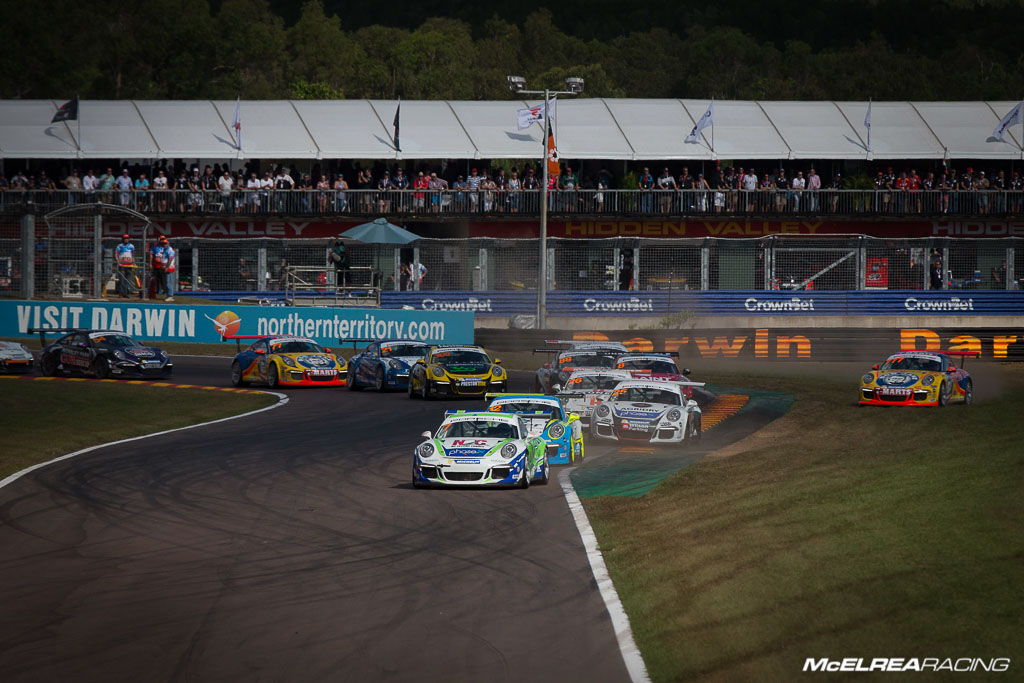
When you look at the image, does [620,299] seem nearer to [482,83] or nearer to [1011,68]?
[482,83]

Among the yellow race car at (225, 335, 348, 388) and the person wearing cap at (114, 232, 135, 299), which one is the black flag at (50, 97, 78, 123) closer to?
the person wearing cap at (114, 232, 135, 299)

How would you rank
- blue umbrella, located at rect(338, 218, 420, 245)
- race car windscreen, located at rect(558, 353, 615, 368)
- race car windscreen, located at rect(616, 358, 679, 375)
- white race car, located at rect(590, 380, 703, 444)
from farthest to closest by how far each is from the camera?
blue umbrella, located at rect(338, 218, 420, 245) < race car windscreen, located at rect(558, 353, 615, 368) < race car windscreen, located at rect(616, 358, 679, 375) < white race car, located at rect(590, 380, 703, 444)

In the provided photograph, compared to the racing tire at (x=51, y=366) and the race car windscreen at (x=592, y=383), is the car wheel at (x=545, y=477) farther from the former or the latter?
the racing tire at (x=51, y=366)

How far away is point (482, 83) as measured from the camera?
371 ft

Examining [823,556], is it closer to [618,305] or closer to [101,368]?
[101,368]

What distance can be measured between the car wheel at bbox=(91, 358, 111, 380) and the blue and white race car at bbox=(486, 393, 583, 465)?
49.0 ft

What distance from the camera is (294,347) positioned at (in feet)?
112

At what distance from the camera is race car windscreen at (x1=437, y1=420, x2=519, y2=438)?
19.1 meters

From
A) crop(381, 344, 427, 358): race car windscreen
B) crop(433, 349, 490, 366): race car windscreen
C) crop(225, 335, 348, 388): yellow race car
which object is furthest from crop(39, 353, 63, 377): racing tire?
crop(433, 349, 490, 366): race car windscreen

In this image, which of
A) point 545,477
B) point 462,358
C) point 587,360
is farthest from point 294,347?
point 545,477

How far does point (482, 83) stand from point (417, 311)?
7491 cm

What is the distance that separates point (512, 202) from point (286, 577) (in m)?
40.9

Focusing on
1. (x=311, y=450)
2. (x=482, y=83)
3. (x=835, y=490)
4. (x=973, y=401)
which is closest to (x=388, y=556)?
(x=835, y=490)

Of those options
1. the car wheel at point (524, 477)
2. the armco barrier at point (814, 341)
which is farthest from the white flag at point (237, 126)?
the car wheel at point (524, 477)
